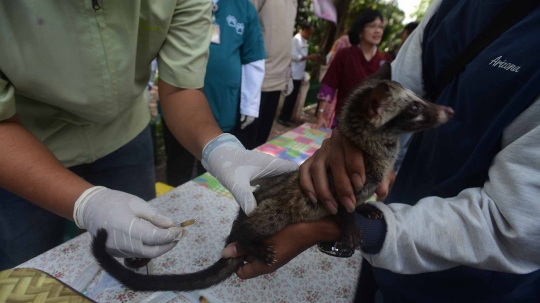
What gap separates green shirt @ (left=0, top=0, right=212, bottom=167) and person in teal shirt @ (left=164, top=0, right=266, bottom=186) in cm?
141

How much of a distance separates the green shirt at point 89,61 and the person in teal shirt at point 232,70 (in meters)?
1.41

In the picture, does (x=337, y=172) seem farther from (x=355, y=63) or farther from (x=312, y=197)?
(x=355, y=63)

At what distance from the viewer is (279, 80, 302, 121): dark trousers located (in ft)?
24.1

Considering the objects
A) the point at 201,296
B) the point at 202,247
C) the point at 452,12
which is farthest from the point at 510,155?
the point at 202,247

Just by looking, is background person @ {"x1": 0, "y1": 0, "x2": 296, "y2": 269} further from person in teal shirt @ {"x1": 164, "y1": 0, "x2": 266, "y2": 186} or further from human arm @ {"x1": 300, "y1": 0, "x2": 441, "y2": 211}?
person in teal shirt @ {"x1": 164, "y1": 0, "x2": 266, "y2": 186}

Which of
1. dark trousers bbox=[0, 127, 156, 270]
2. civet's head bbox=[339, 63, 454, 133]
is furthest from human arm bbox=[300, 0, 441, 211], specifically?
dark trousers bbox=[0, 127, 156, 270]

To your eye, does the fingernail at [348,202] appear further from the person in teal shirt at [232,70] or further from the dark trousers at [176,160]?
the dark trousers at [176,160]

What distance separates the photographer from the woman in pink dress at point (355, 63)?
154 inches

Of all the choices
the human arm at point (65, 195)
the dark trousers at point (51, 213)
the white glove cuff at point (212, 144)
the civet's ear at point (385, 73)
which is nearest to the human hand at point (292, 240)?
the human arm at point (65, 195)

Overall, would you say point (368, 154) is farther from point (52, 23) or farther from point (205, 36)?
point (52, 23)

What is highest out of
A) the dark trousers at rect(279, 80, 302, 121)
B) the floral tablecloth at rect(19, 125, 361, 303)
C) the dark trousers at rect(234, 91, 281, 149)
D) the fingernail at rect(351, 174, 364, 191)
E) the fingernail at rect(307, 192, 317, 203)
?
the fingernail at rect(351, 174, 364, 191)

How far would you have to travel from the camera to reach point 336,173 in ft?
3.66

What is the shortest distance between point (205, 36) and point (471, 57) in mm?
1270

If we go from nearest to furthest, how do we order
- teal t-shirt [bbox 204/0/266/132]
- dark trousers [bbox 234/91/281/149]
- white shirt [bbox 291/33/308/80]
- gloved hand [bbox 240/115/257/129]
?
teal t-shirt [bbox 204/0/266/132], gloved hand [bbox 240/115/257/129], dark trousers [bbox 234/91/281/149], white shirt [bbox 291/33/308/80]
